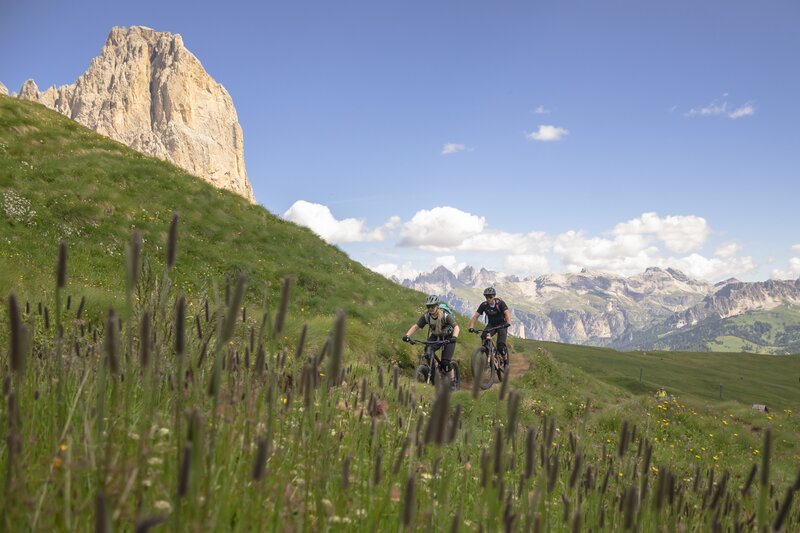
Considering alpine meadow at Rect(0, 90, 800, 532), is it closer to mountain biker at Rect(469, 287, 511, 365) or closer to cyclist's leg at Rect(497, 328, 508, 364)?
cyclist's leg at Rect(497, 328, 508, 364)

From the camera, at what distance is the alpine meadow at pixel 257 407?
2.12m

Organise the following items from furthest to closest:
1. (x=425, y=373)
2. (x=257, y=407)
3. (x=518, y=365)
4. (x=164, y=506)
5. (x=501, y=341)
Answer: (x=518, y=365)
(x=501, y=341)
(x=425, y=373)
(x=257, y=407)
(x=164, y=506)

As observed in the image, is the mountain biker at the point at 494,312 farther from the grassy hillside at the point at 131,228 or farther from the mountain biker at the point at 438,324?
the grassy hillside at the point at 131,228

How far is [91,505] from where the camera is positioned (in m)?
2.36

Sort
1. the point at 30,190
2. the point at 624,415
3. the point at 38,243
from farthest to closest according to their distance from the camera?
the point at 30,190 → the point at 624,415 → the point at 38,243

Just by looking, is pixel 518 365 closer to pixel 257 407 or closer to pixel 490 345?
pixel 490 345

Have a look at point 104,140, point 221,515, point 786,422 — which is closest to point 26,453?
Result: point 221,515

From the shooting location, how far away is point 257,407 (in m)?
2.95

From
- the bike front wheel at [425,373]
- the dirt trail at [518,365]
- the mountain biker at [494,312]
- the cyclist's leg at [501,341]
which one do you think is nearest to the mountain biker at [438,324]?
the bike front wheel at [425,373]

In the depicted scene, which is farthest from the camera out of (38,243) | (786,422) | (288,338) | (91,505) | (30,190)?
(786,422)

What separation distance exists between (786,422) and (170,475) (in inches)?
1290

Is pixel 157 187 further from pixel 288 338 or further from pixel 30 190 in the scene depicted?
pixel 288 338

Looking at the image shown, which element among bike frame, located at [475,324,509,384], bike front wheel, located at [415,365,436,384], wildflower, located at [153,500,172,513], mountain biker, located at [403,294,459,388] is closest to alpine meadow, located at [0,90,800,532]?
wildflower, located at [153,500,172,513]

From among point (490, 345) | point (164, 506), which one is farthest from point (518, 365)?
point (164, 506)
